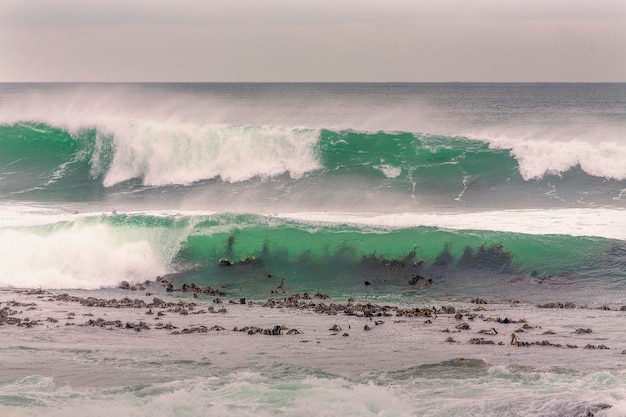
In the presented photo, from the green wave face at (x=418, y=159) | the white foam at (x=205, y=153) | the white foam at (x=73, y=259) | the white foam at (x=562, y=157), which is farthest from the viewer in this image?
the white foam at (x=205, y=153)

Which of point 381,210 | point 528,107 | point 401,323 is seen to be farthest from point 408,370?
point 528,107

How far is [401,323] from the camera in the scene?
18.3 metres

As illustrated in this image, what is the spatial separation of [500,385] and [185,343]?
19.2 ft

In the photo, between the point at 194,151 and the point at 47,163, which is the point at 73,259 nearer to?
the point at 194,151

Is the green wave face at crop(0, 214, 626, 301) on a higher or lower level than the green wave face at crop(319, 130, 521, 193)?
lower

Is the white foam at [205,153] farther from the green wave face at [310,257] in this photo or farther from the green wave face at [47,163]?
the green wave face at [310,257]

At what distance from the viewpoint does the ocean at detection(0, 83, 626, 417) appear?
1418 centimetres

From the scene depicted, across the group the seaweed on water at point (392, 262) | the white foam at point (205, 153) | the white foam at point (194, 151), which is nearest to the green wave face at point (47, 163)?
the white foam at point (194, 151)

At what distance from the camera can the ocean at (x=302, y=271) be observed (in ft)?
46.5

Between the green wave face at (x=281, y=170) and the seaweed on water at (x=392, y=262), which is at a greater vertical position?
the green wave face at (x=281, y=170)

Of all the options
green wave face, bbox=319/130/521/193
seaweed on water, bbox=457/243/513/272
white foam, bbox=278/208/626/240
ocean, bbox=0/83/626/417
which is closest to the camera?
ocean, bbox=0/83/626/417

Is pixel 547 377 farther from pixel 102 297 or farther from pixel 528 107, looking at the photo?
pixel 528 107

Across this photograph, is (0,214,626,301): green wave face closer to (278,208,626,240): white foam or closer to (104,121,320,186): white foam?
(278,208,626,240): white foam

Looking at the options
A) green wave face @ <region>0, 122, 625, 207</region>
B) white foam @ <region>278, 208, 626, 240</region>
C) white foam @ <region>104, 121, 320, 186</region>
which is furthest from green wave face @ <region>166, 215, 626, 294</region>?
white foam @ <region>104, 121, 320, 186</region>
